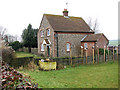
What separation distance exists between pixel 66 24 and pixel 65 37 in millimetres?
3158

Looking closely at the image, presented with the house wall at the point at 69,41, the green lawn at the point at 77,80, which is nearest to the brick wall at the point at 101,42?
the house wall at the point at 69,41

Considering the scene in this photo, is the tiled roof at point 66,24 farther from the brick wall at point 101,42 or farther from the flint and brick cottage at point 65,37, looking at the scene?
the brick wall at point 101,42

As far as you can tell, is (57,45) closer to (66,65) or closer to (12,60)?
(66,65)

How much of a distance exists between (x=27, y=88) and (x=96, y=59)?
15.8 metres

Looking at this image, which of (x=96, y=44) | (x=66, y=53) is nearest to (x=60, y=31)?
(x=66, y=53)

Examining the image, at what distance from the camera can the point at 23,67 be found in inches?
589

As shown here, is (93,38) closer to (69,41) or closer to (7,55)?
(69,41)

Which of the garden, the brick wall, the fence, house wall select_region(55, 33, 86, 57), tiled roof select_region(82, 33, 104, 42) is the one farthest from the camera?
house wall select_region(55, 33, 86, 57)

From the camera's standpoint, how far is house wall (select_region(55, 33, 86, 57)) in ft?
82.5

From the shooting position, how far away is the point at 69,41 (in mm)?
25969

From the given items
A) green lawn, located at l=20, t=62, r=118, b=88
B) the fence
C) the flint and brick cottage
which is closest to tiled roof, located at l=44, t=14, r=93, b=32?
the flint and brick cottage

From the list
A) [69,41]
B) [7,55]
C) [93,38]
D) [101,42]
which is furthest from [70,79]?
[101,42]

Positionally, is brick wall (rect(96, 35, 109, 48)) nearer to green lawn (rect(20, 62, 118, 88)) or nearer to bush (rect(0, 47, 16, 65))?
green lawn (rect(20, 62, 118, 88))

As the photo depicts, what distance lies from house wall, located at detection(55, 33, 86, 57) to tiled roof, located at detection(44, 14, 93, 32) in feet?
3.60
